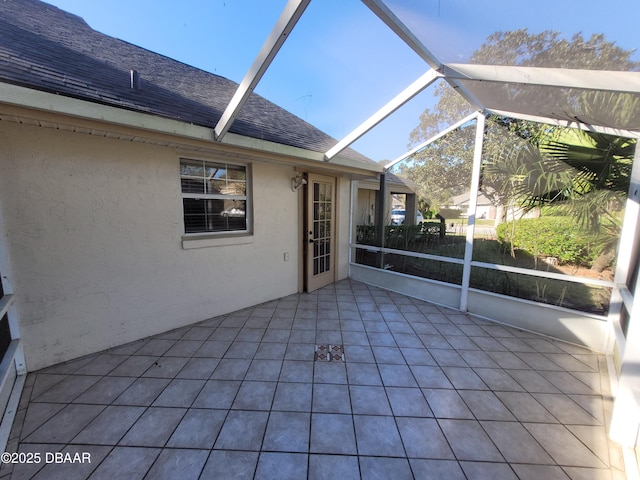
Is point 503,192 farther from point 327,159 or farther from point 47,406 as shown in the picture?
point 47,406

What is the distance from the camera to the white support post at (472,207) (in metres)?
3.85

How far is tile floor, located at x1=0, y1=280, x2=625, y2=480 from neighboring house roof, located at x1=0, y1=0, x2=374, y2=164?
2.57 meters

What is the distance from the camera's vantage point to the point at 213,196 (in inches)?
148

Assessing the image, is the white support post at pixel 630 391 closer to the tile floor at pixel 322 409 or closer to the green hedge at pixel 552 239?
the tile floor at pixel 322 409

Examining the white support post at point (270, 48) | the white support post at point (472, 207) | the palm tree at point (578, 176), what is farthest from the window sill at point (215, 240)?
the palm tree at point (578, 176)

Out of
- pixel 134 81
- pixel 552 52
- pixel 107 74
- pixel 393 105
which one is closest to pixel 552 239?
pixel 552 52

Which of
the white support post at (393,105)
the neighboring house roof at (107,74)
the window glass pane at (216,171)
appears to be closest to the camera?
the neighboring house roof at (107,74)

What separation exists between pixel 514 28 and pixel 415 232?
3539mm

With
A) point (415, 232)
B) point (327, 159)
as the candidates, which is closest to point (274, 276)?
point (327, 159)

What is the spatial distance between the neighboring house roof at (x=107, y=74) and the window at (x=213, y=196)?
710 millimetres

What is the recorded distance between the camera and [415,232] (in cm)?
512

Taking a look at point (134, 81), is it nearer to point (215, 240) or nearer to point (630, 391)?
point (215, 240)

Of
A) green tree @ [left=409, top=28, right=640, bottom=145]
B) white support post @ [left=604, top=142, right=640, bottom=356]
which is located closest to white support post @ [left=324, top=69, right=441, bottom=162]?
green tree @ [left=409, top=28, right=640, bottom=145]

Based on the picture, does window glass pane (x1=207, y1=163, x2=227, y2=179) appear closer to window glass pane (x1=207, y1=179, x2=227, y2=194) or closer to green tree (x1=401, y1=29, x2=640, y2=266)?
window glass pane (x1=207, y1=179, x2=227, y2=194)
